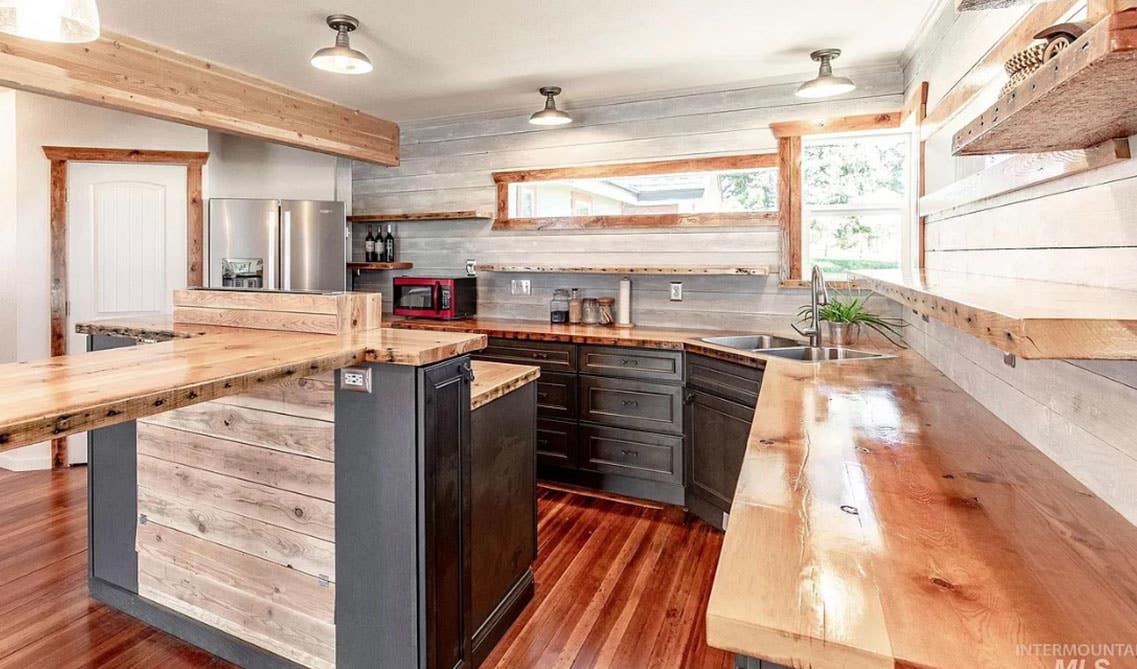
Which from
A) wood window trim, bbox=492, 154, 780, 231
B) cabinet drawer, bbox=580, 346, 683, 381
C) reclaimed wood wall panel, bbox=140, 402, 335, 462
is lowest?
reclaimed wood wall panel, bbox=140, 402, 335, 462

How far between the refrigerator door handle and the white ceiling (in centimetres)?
100

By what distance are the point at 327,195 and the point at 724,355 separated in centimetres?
349

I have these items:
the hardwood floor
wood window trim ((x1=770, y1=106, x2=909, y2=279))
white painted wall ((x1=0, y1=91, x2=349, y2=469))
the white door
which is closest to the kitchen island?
the hardwood floor

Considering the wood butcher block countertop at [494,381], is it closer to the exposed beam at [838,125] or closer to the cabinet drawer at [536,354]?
the cabinet drawer at [536,354]

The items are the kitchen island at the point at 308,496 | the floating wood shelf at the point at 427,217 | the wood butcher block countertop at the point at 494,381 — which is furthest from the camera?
the floating wood shelf at the point at 427,217

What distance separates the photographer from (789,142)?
3578 mm

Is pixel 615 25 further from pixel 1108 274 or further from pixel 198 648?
pixel 198 648

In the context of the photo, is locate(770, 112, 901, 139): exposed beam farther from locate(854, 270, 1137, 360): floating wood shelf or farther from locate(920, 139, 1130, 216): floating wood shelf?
locate(854, 270, 1137, 360): floating wood shelf

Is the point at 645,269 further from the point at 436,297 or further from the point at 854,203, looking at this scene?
the point at 436,297

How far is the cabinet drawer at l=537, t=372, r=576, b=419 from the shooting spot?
360 cm

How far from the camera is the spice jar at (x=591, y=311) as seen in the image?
13.4 ft

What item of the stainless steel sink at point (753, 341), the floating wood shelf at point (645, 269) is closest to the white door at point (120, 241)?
the floating wood shelf at point (645, 269)

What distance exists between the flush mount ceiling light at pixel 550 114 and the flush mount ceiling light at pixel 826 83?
1378 mm

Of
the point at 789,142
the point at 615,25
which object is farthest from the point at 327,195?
the point at 789,142
